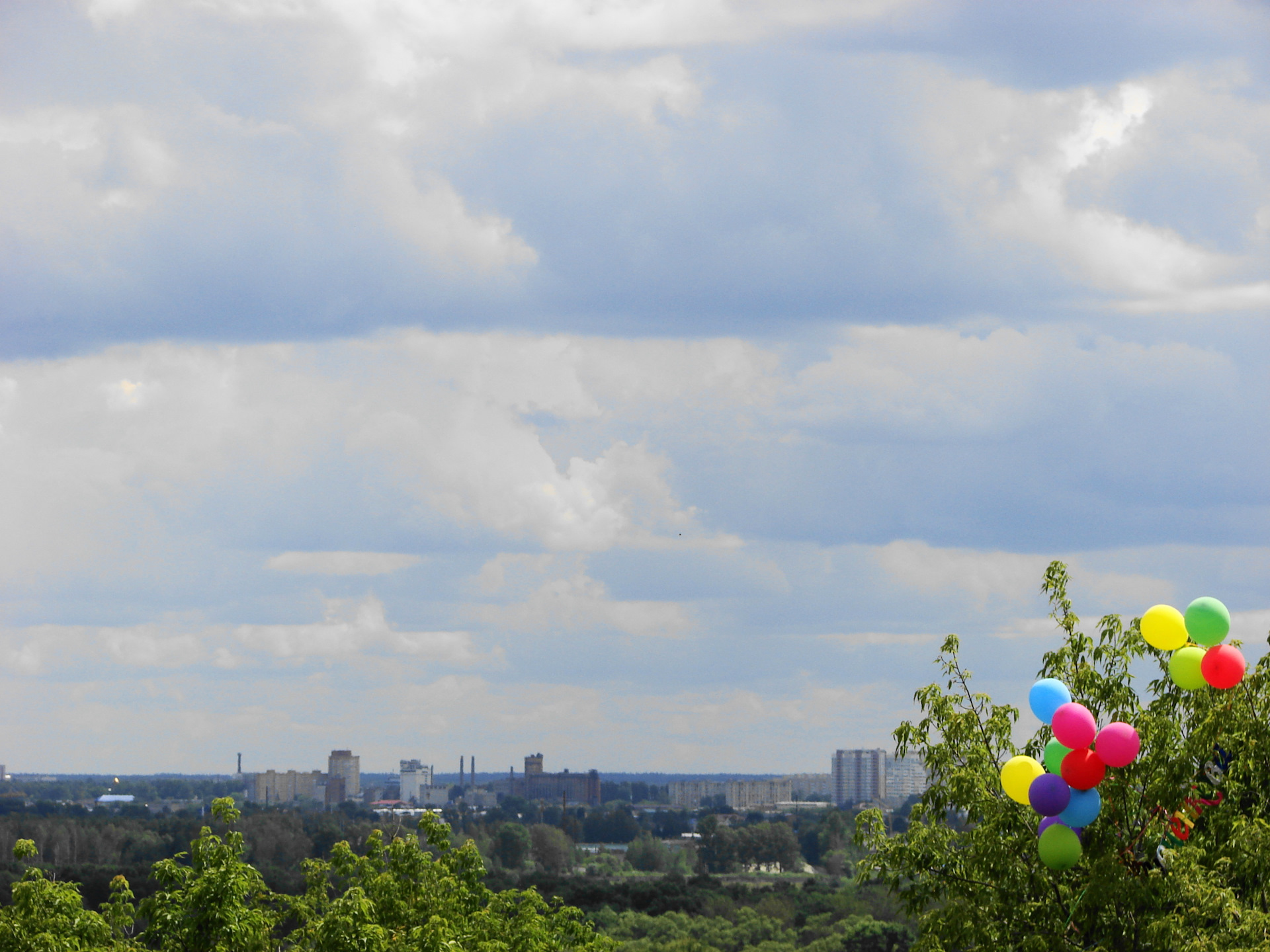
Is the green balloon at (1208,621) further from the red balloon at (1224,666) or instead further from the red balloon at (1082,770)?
the red balloon at (1082,770)

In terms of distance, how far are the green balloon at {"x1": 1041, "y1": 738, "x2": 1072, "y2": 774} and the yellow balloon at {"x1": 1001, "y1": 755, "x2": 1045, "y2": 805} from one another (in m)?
0.13

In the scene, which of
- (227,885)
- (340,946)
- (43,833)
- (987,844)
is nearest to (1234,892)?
(987,844)

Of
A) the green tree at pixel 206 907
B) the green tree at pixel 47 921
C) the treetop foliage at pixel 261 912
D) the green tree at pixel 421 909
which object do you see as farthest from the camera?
the green tree at pixel 206 907

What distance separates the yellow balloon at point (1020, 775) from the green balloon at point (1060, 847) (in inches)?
20.1

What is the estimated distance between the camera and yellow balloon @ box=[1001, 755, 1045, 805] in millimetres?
17844

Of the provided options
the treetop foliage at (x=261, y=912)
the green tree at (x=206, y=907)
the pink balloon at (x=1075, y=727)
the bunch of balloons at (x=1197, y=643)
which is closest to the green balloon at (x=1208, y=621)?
the bunch of balloons at (x=1197, y=643)

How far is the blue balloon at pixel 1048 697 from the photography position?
60.8 feet

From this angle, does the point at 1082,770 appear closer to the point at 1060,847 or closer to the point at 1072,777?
the point at 1072,777

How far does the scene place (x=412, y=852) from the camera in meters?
29.2

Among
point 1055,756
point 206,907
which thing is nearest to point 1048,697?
point 1055,756

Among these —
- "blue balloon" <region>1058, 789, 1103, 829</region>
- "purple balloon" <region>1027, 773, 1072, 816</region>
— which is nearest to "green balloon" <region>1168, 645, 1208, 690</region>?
"blue balloon" <region>1058, 789, 1103, 829</region>

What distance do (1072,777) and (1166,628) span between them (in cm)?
242

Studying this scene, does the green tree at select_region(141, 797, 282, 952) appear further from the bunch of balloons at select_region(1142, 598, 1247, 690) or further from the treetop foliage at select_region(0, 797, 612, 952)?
the bunch of balloons at select_region(1142, 598, 1247, 690)

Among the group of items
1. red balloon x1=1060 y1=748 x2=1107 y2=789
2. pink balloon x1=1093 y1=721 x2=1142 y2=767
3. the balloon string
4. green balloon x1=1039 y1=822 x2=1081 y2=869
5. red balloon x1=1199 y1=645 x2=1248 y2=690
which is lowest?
the balloon string
